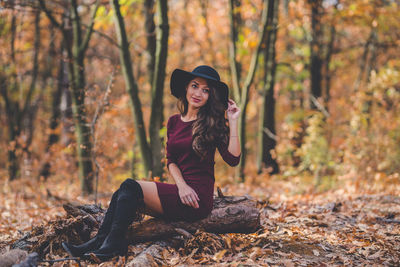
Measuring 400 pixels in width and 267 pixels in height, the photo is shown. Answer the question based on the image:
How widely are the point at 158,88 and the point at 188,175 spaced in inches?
112

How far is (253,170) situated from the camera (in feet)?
33.6

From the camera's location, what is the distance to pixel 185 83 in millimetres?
3613

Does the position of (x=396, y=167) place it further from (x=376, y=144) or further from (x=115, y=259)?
(x=115, y=259)

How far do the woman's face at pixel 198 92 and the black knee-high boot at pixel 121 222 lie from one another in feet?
3.58

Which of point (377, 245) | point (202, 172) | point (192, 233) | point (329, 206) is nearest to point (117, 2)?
point (202, 172)

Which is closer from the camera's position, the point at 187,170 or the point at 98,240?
the point at 98,240

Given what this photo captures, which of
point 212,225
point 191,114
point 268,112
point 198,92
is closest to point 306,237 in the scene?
point 212,225

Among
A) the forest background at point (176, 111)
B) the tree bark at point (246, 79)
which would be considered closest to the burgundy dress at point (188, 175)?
the forest background at point (176, 111)

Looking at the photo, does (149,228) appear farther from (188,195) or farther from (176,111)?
(176,111)

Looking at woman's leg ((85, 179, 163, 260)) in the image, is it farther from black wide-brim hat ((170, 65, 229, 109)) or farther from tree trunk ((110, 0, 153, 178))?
tree trunk ((110, 0, 153, 178))

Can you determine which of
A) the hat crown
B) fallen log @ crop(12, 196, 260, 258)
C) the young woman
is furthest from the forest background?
the hat crown

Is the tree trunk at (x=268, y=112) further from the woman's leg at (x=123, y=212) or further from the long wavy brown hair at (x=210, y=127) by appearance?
the woman's leg at (x=123, y=212)

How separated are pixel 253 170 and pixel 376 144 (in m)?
3.95

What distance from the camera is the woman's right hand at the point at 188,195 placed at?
3168 millimetres
